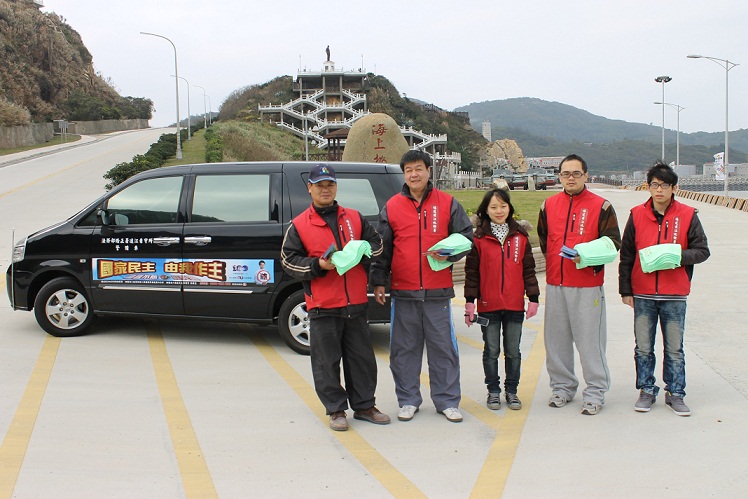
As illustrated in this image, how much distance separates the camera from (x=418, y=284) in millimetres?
5078

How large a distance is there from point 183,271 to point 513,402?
11.7ft

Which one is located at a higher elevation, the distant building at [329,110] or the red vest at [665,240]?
the distant building at [329,110]

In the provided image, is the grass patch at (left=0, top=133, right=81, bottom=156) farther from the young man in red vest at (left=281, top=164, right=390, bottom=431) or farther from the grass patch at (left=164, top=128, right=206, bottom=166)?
the young man in red vest at (left=281, top=164, right=390, bottom=431)

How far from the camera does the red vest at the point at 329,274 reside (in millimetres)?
4930

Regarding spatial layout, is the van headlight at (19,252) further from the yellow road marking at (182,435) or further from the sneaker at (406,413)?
the sneaker at (406,413)

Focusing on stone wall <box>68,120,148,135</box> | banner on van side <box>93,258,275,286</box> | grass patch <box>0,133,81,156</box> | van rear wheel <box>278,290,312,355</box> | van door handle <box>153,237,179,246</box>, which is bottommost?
van rear wheel <box>278,290,312,355</box>

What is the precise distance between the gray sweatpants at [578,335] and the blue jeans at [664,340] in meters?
0.26

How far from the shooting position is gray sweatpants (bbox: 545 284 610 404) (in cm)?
523

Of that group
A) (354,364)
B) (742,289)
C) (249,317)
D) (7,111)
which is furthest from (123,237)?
(7,111)

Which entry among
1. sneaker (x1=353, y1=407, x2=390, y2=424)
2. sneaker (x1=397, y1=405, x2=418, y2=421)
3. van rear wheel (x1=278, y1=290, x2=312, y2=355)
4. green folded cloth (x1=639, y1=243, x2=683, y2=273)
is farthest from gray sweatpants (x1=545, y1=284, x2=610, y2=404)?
van rear wheel (x1=278, y1=290, x2=312, y2=355)

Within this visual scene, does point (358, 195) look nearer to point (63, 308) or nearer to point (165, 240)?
point (165, 240)

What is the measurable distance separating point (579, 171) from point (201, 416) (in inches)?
131

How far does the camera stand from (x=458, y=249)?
4.88 metres

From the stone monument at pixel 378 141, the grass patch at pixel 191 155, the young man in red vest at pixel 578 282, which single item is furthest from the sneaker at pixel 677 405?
the grass patch at pixel 191 155
